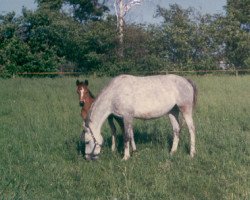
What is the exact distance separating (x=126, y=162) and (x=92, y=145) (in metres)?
0.79

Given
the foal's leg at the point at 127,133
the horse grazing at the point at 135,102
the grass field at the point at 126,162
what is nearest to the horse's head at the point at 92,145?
the horse grazing at the point at 135,102

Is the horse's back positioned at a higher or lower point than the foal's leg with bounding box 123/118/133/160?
higher

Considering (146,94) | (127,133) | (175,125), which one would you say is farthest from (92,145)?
(175,125)

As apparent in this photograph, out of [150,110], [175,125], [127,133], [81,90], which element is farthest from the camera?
[175,125]

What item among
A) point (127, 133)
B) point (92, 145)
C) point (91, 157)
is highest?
point (127, 133)

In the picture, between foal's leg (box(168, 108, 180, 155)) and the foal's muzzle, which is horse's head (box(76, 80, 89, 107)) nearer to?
the foal's muzzle

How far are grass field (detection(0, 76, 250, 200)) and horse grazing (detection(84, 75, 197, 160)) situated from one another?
0.37 meters

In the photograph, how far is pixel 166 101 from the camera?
28.0ft

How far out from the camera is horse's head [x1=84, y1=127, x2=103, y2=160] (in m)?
Result: 7.82

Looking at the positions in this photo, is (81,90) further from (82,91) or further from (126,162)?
(126,162)

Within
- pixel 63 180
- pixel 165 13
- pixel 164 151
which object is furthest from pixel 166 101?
pixel 165 13

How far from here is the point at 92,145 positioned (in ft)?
25.8

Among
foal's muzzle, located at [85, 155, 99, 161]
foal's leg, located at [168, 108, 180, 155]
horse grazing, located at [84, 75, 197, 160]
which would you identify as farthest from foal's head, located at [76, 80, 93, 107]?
foal's leg, located at [168, 108, 180, 155]

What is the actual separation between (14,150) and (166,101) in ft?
10.7
